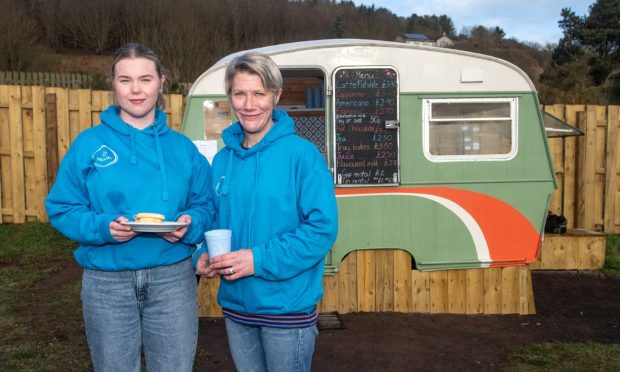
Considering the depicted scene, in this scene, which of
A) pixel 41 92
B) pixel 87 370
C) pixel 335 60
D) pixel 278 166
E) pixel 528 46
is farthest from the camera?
pixel 528 46

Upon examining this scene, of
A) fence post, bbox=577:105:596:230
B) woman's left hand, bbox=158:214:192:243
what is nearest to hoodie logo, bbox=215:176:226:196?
woman's left hand, bbox=158:214:192:243

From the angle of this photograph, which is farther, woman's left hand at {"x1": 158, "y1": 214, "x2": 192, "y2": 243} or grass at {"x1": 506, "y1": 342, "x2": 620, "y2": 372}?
grass at {"x1": 506, "y1": 342, "x2": 620, "y2": 372}

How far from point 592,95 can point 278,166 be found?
16.4 meters

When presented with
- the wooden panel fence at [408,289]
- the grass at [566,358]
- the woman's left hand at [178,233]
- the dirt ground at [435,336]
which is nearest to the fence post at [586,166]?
the dirt ground at [435,336]

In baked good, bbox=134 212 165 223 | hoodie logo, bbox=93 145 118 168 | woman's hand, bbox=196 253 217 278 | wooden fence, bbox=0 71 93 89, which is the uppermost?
wooden fence, bbox=0 71 93 89

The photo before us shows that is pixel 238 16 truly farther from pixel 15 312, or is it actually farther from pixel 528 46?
pixel 15 312

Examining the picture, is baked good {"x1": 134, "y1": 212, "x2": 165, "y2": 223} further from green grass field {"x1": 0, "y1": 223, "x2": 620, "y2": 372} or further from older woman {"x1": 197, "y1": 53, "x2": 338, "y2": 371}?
green grass field {"x1": 0, "y1": 223, "x2": 620, "y2": 372}

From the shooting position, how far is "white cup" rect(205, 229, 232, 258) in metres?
2.20


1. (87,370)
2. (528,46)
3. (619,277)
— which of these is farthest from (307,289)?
(528,46)

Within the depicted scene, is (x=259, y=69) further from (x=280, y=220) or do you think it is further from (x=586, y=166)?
(x=586, y=166)

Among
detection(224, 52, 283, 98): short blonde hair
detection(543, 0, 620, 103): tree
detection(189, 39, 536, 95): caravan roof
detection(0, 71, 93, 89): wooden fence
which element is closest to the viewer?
detection(224, 52, 283, 98): short blonde hair

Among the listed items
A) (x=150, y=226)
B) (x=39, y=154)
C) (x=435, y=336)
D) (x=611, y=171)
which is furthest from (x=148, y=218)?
(x=611, y=171)

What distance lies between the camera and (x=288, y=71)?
19.0ft

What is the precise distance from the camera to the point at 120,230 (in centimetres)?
221
